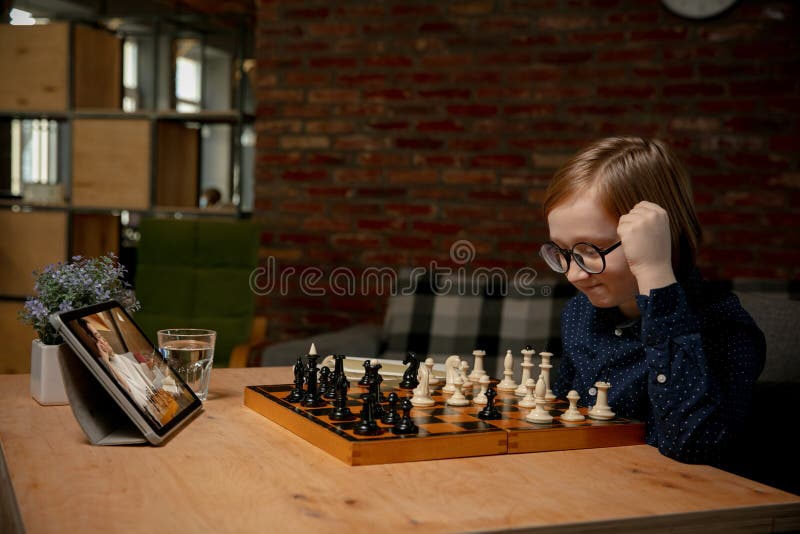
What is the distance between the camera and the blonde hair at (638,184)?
1372 mm

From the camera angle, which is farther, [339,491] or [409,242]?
[409,242]

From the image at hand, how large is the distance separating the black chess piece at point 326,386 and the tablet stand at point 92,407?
311 millimetres

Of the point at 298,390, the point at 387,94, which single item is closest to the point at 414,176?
the point at 387,94

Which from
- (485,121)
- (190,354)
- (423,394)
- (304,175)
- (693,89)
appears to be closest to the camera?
(423,394)

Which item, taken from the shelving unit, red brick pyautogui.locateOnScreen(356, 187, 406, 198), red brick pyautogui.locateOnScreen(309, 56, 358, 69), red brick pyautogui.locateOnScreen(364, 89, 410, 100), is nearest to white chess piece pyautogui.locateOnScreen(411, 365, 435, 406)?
red brick pyautogui.locateOnScreen(356, 187, 406, 198)

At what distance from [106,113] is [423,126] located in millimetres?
1628

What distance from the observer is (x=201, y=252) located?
358 centimetres

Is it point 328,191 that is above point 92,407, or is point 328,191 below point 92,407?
above

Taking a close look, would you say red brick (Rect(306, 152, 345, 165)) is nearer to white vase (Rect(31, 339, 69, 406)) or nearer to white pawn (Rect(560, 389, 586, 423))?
white vase (Rect(31, 339, 69, 406))

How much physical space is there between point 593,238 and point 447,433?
0.46 metres

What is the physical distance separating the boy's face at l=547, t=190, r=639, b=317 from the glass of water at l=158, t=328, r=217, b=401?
65 centimetres

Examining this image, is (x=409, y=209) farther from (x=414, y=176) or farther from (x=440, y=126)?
(x=440, y=126)

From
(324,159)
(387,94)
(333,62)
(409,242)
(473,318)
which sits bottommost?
(473,318)

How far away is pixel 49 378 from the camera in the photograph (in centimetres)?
140
